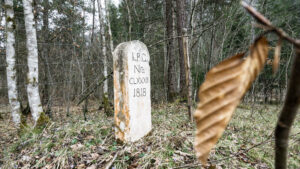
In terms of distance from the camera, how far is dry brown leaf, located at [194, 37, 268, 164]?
229 millimetres

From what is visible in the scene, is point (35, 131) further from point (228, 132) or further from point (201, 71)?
point (201, 71)

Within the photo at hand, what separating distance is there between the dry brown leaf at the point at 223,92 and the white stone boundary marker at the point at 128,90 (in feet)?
8.03

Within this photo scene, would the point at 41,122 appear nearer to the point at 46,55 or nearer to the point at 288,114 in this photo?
the point at 46,55

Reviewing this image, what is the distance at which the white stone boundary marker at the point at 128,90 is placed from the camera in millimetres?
2674

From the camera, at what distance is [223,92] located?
0.24 meters

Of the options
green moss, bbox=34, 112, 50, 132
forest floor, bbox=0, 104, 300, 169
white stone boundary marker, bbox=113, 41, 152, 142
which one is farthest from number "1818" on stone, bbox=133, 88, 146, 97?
green moss, bbox=34, 112, 50, 132

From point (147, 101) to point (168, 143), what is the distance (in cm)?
90

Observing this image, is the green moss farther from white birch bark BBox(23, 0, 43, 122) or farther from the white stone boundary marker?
the white stone boundary marker

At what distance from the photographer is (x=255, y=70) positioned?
23 centimetres

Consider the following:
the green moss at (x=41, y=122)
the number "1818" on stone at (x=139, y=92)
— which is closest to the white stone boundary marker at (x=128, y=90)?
the number "1818" on stone at (x=139, y=92)

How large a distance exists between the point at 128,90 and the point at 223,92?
2.47m

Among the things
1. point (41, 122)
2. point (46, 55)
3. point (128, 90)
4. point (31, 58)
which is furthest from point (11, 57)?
point (128, 90)

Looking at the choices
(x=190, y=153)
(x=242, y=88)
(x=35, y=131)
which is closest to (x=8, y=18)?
(x=35, y=131)

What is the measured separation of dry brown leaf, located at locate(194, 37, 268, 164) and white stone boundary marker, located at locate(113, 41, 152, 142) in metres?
→ 2.45
